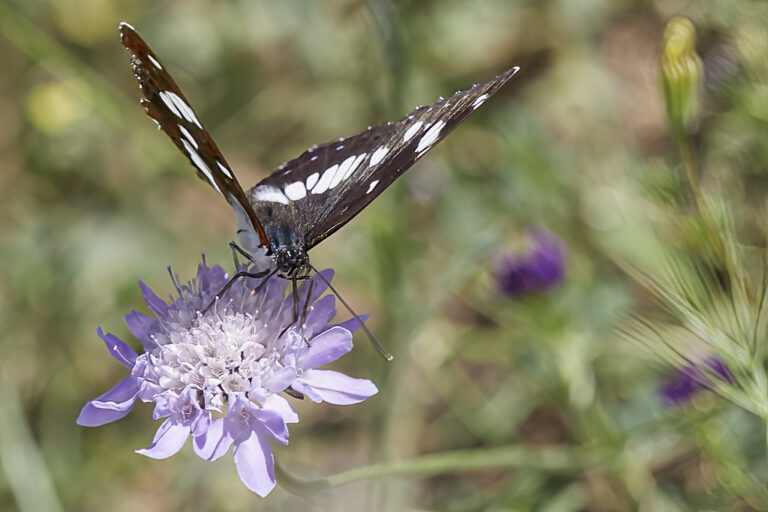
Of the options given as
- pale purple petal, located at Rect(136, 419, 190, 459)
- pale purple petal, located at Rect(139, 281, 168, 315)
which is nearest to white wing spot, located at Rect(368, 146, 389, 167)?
pale purple petal, located at Rect(139, 281, 168, 315)

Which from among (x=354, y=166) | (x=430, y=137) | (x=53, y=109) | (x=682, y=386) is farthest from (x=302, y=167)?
(x=53, y=109)

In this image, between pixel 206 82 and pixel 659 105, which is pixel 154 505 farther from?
pixel 659 105

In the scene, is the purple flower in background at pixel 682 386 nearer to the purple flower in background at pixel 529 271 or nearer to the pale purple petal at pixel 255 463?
the purple flower in background at pixel 529 271

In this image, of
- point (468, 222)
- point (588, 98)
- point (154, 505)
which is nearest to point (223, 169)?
point (468, 222)

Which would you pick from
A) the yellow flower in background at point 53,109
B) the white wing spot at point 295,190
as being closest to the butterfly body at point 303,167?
the white wing spot at point 295,190

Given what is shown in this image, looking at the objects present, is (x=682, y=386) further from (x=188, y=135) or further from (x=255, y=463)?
(x=188, y=135)

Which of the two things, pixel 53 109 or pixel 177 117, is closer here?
pixel 177 117
